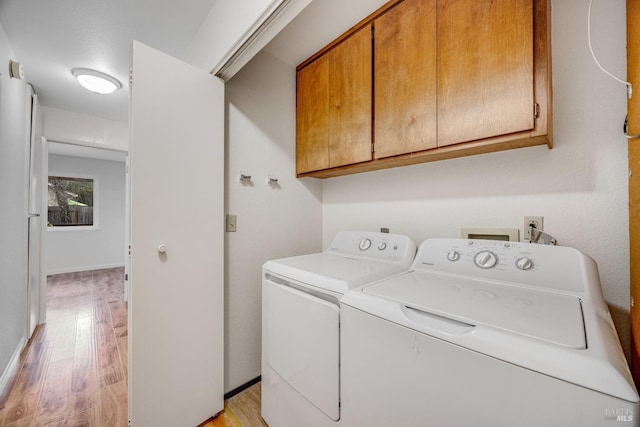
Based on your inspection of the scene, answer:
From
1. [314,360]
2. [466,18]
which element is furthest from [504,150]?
[314,360]

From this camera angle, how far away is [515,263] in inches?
38.7

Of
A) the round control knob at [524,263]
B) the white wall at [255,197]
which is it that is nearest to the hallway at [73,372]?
the white wall at [255,197]

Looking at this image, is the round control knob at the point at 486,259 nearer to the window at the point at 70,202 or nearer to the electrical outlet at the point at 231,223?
the electrical outlet at the point at 231,223

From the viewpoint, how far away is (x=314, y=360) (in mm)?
1047

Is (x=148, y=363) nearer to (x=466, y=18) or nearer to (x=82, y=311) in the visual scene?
(x=466, y=18)

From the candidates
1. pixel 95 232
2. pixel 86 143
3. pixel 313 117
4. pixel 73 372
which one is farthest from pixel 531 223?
pixel 95 232

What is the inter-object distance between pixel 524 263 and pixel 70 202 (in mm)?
7293

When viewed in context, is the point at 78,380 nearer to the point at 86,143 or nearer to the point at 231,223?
the point at 231,223

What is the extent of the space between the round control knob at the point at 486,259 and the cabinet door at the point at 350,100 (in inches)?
30.5

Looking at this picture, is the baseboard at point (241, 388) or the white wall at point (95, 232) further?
the white wall at point (95, 232)

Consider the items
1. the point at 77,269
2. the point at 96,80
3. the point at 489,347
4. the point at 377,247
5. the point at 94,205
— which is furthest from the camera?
the point at 94,205

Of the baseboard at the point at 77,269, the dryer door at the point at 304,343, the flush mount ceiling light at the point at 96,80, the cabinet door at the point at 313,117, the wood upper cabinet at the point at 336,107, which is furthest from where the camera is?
the baseboard at the point at 77,269

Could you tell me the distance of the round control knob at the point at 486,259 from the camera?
103 centimetres

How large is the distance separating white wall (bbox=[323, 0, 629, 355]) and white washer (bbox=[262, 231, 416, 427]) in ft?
1.62
